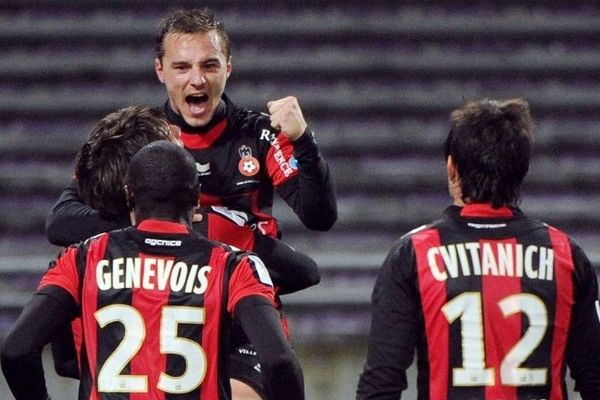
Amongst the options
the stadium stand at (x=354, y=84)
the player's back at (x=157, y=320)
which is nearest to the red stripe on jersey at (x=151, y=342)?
the player's back at (x=157, y=320)

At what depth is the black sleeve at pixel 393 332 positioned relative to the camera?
3420mm

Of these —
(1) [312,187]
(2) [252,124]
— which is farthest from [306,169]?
(2) [252,124]

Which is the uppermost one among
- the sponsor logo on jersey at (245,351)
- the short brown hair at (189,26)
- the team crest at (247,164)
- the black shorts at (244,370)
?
the short brown hair at (189,26)

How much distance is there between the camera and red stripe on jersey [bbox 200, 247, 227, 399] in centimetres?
343

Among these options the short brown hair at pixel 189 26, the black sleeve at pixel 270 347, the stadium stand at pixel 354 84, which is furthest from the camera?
the stadium stand at pixel 354 84

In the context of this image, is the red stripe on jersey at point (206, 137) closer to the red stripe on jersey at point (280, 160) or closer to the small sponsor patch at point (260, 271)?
the red stripe on jersey at point (280, 160)

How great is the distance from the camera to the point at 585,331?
352 cm

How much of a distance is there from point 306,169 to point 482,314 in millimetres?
880

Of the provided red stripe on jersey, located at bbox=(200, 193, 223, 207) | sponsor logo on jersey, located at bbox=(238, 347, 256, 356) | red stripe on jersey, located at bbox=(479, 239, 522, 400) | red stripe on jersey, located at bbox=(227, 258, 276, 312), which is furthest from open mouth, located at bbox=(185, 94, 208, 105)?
red stripe on jersey, located at bbox=(479, 239, 522, 400)

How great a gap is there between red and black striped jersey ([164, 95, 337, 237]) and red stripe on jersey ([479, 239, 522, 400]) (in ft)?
2.65

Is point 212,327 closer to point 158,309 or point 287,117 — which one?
point 158,309

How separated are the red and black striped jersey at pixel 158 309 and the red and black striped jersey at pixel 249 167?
2.50 ft

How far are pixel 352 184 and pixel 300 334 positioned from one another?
2.80ft

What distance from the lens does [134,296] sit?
3.43 m
